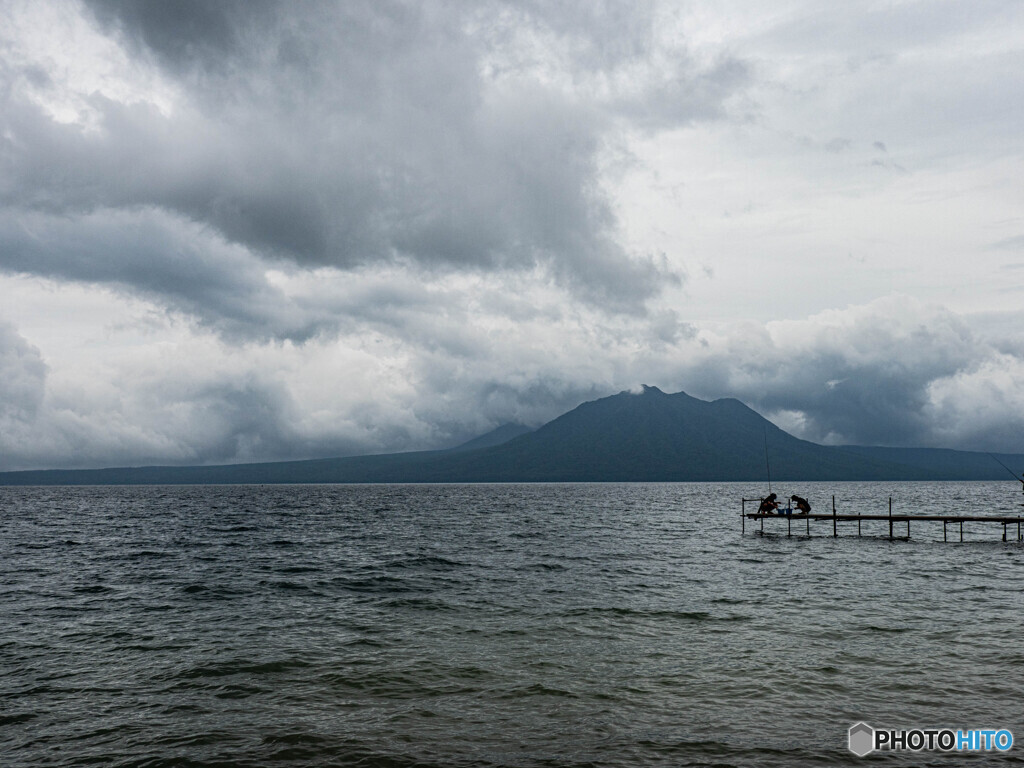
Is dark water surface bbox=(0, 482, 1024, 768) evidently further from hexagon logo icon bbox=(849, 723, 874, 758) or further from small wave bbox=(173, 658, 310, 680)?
hexagon logo icon bbox=(849, 723, 874, 758)

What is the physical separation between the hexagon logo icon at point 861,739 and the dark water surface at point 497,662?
335mm

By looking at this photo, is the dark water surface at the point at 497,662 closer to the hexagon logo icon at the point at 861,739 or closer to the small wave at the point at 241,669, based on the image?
the small wave at the point at 241,669

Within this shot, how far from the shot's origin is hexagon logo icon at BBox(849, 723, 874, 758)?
1712 centimetres

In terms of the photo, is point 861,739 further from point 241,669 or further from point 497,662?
point 241,669

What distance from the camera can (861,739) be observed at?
17.8m

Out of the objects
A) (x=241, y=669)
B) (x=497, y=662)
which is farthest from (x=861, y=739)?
(x=241, y=669)

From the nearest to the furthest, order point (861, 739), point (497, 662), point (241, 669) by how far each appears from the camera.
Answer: point (861, 739), point (241, 669), point (497, 662)

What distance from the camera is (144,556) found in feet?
206

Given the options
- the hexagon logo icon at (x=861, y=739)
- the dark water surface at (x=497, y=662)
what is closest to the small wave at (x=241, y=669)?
the dark water surface at (x=497, y=662)

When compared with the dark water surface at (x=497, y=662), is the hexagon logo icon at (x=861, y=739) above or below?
above

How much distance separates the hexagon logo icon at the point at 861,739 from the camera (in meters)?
17.1

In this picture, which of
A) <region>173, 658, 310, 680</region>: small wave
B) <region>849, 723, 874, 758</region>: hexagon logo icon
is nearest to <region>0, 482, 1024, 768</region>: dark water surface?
<region>173, 658, 310, 680</region>: small wave

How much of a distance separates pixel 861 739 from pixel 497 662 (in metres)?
12.7

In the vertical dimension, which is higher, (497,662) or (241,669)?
(497,662)
